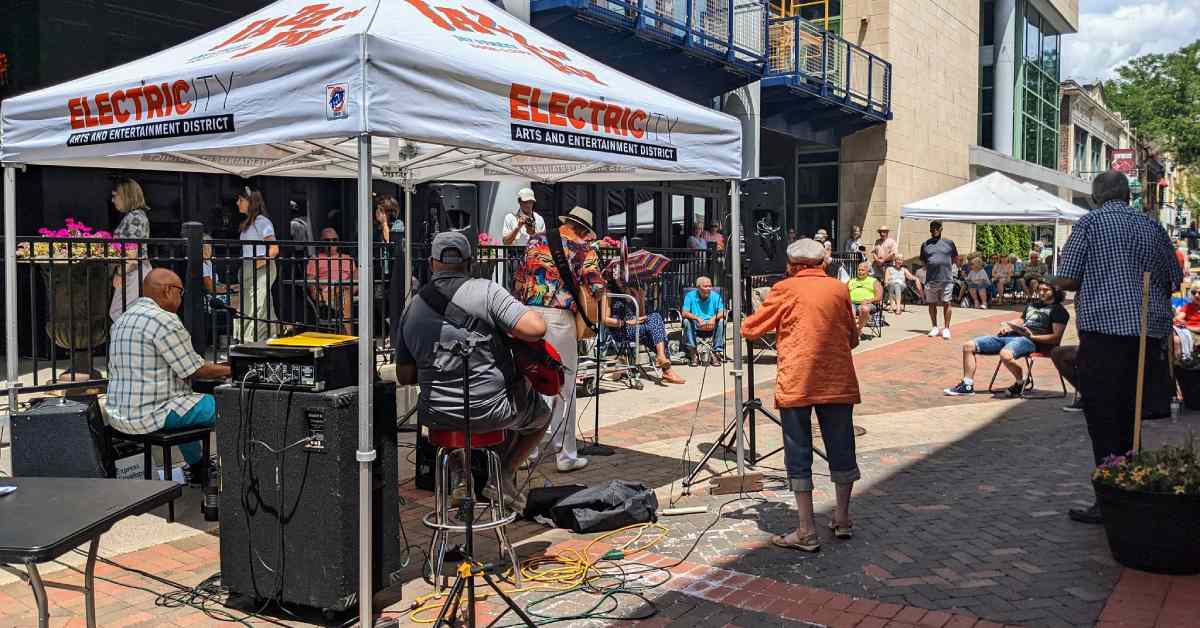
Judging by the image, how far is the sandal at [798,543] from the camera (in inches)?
212

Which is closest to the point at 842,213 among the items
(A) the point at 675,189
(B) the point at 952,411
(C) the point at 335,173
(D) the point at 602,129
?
(A) the point at 675,189

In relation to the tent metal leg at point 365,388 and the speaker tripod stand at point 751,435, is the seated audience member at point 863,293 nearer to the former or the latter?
the speaker tripod stand at point 751,435

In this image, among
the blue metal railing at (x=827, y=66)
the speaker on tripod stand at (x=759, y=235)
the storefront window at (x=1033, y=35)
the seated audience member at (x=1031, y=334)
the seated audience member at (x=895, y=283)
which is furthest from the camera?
the storefront window at (x=1033, y=35)

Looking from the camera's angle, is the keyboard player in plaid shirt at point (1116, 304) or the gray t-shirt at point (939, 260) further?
the gray t-shirt at point (939, 260)

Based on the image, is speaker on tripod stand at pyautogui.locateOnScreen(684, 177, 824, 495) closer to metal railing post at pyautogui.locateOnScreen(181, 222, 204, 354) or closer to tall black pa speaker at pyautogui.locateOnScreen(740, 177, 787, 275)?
tall black pa speaker at pyautogui.locateOnScreen(740, 177, 787, 275)

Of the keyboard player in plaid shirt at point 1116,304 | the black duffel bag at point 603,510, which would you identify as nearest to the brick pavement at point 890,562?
the black duffel bag at point 603,510

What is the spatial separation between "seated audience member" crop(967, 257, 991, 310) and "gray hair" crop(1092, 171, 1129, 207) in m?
18.8

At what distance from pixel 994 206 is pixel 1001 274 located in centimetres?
712

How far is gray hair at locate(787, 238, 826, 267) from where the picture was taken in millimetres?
5461

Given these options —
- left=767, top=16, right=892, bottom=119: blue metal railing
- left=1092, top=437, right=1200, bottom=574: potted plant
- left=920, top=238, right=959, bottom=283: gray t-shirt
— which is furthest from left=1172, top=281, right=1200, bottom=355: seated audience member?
left=767, top=16, right=892, bottom=119: blue metal railing

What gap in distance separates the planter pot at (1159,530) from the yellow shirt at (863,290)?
10.2m

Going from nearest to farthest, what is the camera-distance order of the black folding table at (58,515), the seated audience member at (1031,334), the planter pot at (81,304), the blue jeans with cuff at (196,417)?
the black folding table at (58,515)
the blue jeans with cuff at (196,417)
the planter pot at (81,304)
the seated audience member at (1031,334)

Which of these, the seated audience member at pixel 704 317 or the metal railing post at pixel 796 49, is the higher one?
the metal railing post at pixel 796 49

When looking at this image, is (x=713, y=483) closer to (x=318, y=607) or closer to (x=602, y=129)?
(x=602, y=129)
